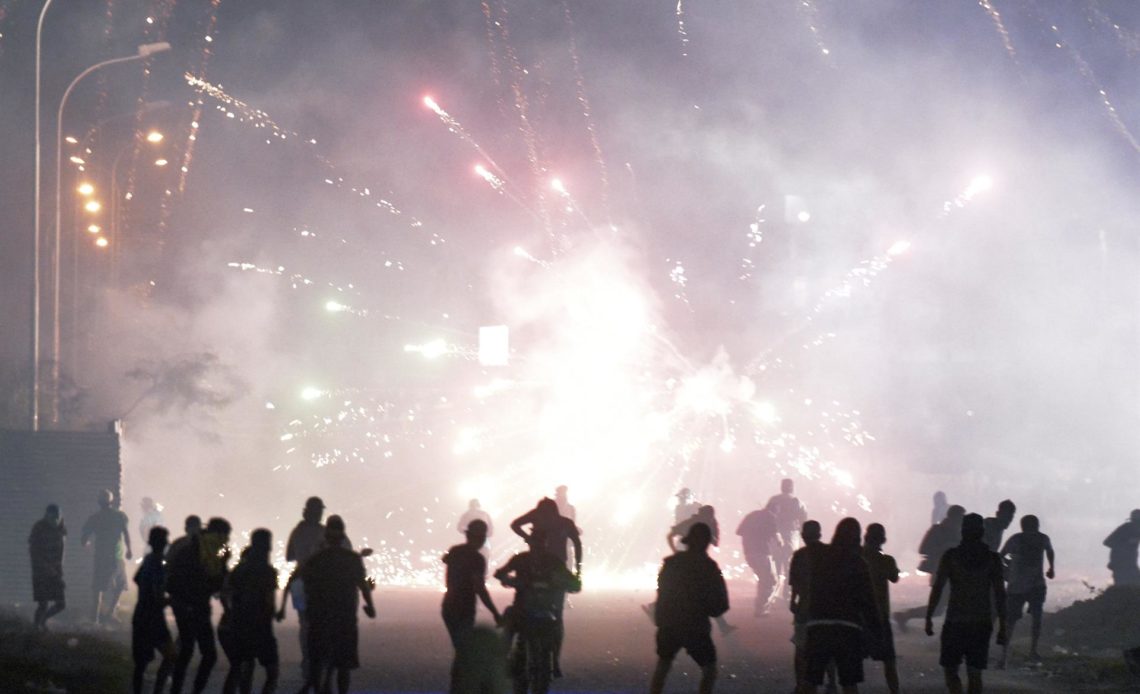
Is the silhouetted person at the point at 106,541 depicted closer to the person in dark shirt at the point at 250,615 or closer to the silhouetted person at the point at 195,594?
the silhouetted person at the point at 195,594

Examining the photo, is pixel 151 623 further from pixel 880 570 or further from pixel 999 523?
pixel 999 523

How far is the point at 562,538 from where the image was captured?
1186 cm

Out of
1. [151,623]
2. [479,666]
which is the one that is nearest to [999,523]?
[479,666]

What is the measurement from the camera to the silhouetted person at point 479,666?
30.7ft

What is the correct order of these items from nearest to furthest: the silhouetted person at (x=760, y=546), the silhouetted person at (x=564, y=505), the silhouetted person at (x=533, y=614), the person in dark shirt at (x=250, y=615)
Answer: the person in dark shirt at (x=250, y=615), the silhouetted person at (x=533, y=614), the silhouetted person at (x=760, y=546), the silhouetted person at (x=564, y=505)

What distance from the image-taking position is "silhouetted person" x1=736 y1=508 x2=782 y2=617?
1792cm

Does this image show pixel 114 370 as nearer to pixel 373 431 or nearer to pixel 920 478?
pixel 373 431

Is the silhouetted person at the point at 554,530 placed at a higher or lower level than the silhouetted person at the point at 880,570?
higher

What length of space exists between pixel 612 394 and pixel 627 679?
27.0 m

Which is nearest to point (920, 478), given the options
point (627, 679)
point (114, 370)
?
point (114, 370)

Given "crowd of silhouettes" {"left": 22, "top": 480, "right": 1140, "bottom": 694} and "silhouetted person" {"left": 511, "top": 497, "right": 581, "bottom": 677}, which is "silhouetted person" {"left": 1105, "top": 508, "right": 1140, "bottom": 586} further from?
"silhouetted person" {"left": 511, "top": 497, "right": 581, "bottom": 677}

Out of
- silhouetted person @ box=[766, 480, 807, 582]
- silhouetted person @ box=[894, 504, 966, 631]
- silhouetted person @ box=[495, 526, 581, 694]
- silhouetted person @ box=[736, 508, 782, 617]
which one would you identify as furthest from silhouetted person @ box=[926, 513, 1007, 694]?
silhouetted person @ box=[766, 480, 807, 582]

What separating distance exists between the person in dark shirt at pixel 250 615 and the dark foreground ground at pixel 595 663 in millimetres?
1477

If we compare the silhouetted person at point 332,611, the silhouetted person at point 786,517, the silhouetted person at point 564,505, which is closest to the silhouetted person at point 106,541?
the silhouetted person at point 564,505
